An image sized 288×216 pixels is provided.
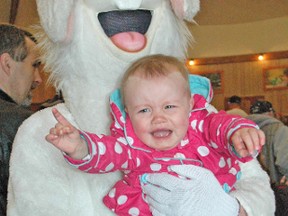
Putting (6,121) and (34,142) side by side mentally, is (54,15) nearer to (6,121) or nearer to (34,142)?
(34,142)

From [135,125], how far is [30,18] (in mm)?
6668

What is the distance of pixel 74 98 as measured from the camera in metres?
1.33

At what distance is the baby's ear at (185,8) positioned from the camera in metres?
1.33

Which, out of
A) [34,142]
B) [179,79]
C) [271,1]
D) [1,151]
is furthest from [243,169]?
[271,1]

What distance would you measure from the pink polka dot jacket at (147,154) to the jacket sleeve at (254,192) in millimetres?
41

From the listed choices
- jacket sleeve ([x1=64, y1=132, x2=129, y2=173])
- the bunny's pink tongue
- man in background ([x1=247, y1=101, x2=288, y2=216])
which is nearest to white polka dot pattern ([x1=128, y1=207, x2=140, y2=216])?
jacket sleeve ([x1=64, y1=132, x2=129, y2=173])

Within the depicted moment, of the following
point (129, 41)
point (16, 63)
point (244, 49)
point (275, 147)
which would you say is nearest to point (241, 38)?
point (244, 49)

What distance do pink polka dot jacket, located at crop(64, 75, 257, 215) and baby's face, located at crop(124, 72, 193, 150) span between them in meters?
0.03

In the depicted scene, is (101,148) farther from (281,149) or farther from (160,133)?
(281,149)

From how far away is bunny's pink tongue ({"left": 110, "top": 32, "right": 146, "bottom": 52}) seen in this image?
50.6 inches

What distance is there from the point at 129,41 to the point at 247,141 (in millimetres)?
442

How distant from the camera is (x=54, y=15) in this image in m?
1.24

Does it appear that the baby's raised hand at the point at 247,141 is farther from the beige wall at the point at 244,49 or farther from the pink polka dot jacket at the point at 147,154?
the beige wall at the point at 244,49

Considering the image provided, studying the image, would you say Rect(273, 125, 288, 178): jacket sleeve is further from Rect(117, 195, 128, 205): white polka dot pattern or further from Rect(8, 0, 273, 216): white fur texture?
Rect(117, 195, 128, 205): white polka dot pattern
